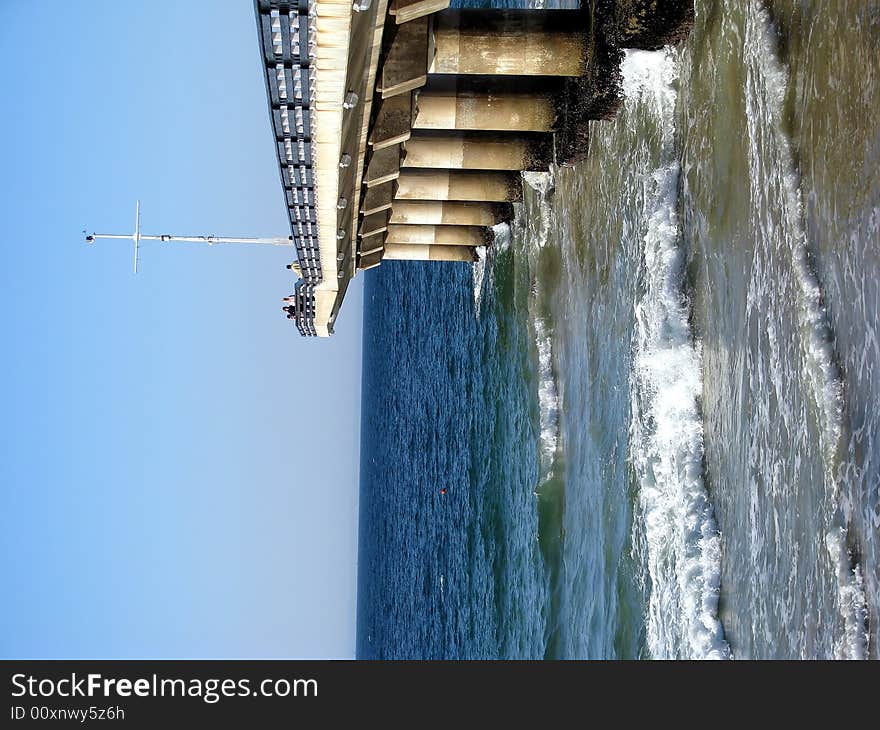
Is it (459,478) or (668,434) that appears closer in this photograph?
(668,434)

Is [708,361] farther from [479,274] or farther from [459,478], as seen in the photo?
[459,478]

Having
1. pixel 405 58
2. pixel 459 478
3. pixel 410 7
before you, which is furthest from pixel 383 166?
pixel 459 478

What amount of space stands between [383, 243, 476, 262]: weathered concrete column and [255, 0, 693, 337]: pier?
313 centimetres

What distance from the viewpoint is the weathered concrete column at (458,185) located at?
28203 millimetres

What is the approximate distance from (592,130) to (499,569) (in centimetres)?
1529

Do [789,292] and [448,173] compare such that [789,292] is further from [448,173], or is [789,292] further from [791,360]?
[448,173]

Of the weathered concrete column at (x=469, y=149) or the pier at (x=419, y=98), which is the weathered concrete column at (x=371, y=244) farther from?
the weathered concrete column at (x=469, y=149)

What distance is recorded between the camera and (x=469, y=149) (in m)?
26.1

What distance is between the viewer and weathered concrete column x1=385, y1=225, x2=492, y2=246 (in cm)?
3206

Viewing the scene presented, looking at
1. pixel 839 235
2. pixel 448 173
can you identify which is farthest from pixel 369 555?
pixel 839 235

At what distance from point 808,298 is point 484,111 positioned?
40.8 ft

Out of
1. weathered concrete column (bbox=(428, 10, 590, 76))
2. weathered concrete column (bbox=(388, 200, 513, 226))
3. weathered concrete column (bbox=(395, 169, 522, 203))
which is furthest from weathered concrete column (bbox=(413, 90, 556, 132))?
weathered concrete column (bbox=(388, 200, 513, 226))

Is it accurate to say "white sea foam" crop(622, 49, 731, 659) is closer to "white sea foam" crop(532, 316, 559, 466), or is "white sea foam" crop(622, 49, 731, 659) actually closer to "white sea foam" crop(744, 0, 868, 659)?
"white sea foam" crop(744, 0, 868, 659)

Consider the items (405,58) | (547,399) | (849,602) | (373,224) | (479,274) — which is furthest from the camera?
(479,274)
